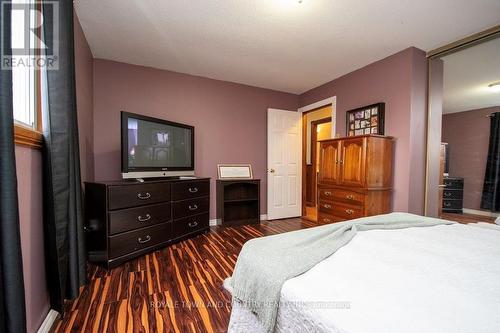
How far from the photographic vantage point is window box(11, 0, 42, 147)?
1166 mm

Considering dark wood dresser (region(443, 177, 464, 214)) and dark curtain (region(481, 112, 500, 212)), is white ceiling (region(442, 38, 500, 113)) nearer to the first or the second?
dark curtain (region(481, 112, 500, 212))

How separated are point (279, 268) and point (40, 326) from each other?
149cm

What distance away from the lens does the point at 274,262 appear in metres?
0.95

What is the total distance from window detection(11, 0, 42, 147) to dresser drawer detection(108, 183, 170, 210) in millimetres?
908

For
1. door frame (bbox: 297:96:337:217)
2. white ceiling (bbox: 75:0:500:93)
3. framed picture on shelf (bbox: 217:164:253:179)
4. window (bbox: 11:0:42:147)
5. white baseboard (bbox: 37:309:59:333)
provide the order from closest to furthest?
window (bbox: 11:0:42:147) < white baseboard (bbox: 37:309:59:333) < white ceiling (bbox: 75:0:500:93) < door frame (bbox: 297:96:337:217) < framed picture on shelf (bbox: 217:164:253:179)

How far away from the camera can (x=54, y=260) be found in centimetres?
136

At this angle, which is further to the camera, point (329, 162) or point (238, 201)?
point (238, 201)

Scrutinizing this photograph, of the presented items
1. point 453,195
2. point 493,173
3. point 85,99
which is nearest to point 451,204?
point 453,195

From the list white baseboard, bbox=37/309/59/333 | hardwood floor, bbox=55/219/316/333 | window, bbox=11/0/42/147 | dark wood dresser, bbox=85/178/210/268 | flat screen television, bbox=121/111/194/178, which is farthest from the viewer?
flat screen television, bbox=121/111/194/178

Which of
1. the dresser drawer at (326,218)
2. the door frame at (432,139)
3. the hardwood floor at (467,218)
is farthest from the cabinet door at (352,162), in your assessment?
the hardwood floor at (467,218)

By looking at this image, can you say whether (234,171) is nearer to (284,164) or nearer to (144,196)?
(284,164)

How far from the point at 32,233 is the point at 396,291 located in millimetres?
1776

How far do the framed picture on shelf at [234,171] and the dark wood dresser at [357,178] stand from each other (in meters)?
1.43

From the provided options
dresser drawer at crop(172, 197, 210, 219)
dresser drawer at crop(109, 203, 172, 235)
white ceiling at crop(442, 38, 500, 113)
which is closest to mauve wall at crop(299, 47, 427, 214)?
white ceiling at crop(442, 38, 500, 113)
